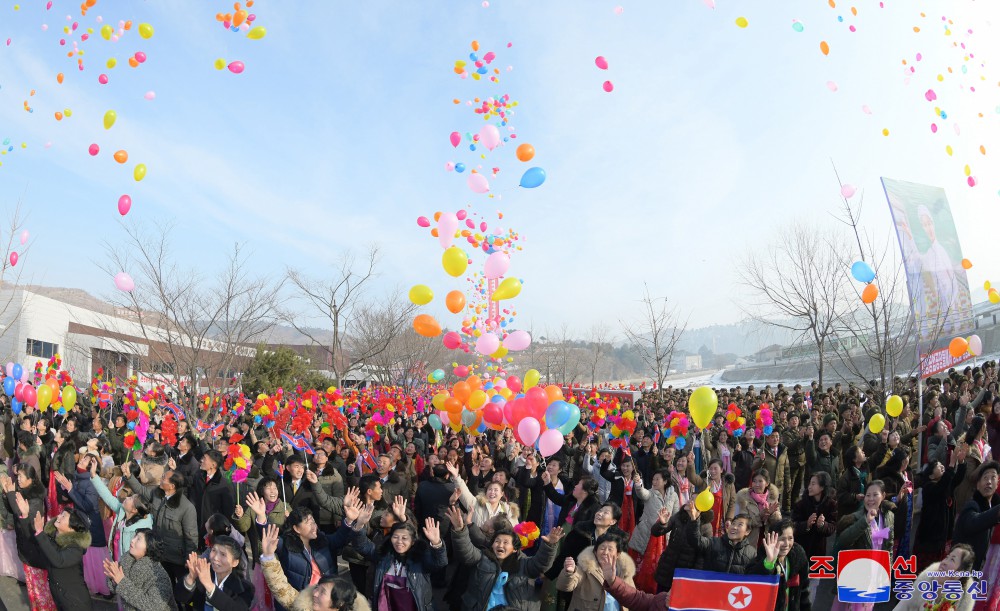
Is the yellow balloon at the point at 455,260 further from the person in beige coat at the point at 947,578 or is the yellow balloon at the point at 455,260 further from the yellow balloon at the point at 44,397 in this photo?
the yellow balloon at the point at 44,397

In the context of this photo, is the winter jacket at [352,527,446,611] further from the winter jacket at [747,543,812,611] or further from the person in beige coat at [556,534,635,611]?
the winter jacket at [747,543,812,611]

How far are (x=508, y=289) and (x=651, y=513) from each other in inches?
121

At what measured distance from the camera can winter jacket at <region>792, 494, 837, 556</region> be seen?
4.95 metres

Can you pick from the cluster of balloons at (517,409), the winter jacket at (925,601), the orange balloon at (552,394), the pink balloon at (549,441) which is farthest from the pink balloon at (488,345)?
the winter jacket at (925,601)

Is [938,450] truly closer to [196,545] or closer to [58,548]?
[196,545]

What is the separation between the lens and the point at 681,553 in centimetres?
433

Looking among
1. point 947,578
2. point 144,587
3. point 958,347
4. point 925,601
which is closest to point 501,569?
point 144,587

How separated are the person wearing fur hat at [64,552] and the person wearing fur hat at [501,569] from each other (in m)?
2.79

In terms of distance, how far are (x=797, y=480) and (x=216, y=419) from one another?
10.7 metres

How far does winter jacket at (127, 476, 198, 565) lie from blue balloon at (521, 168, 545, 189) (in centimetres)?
465

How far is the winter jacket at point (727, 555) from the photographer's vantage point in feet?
13.5

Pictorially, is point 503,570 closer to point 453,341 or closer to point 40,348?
point 453,341

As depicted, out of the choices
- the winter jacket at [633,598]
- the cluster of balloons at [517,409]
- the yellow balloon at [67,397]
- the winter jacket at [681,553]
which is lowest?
the winter jacket at [633,598]

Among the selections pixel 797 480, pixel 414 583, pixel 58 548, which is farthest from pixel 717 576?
pixel 797 480
